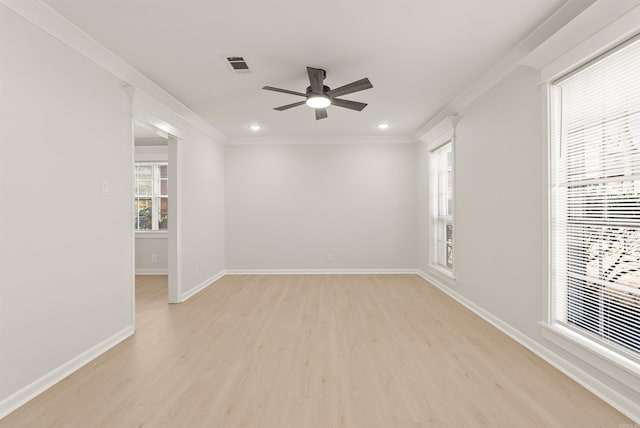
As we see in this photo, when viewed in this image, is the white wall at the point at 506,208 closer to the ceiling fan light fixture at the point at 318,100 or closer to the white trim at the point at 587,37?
the white trim at the point at 587,37

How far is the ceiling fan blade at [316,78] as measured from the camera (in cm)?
288

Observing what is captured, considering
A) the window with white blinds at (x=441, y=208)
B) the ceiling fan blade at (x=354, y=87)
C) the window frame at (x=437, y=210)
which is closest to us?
the ceiling fan blade at (x=354, y=87)

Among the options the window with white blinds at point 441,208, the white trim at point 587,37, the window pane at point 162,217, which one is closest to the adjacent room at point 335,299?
the white trim at point 587,37

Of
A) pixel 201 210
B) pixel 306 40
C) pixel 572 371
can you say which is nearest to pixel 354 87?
pixel 306 40

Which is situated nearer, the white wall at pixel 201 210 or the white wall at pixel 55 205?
the white wall at pixel 55 205

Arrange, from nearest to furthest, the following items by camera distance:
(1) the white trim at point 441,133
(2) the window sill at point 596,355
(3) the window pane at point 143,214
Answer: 1. (2) the window sill at point 596,355
2. (1) the white trim at point 441,133
3. (3) the window pane at point 143,214

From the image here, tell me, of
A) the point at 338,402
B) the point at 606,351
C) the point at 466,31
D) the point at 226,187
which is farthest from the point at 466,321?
the point at 226,187

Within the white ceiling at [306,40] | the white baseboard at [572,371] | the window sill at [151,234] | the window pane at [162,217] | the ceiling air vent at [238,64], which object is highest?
the white ceiling at [306,40]

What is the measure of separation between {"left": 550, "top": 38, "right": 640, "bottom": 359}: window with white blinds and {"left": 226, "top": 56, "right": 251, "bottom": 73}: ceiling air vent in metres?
2.64

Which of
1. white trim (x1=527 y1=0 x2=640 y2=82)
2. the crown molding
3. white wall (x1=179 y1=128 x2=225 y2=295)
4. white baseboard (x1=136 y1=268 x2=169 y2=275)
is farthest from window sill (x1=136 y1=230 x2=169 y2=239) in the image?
white trim (x1=527 y1=0 x2=640 y2=82)

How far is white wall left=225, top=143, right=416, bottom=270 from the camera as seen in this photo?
19.6 ft

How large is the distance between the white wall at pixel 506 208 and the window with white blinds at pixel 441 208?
787 millimetres

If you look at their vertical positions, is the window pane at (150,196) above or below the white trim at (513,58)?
below

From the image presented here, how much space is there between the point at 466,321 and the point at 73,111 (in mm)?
4152
